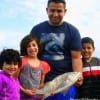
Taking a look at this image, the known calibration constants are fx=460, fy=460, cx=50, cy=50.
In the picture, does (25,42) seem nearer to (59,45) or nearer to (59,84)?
(59,45)

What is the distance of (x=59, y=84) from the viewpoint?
23.5 feet

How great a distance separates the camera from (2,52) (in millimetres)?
7238

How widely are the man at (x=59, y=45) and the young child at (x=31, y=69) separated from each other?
0.18 m

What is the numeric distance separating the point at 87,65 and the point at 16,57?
1.55 m

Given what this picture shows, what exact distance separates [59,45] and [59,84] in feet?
2.56

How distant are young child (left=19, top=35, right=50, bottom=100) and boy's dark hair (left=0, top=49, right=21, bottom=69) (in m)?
0.19

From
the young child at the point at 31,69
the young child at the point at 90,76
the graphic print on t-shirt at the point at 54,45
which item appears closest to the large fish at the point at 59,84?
the young child at the point at 31,69

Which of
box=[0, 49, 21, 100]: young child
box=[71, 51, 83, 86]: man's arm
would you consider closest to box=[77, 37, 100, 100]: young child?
box=[71, 51, 83, 86]: man's arm

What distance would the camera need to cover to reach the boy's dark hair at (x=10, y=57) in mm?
7078

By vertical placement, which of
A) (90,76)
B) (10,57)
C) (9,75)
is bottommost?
(90,76)

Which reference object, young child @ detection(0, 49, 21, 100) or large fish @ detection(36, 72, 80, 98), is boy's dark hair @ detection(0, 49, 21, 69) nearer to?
young child @ detection(0, 49, 21, 100)

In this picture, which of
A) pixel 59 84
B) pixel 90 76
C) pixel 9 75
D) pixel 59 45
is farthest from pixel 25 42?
pixel 90 76

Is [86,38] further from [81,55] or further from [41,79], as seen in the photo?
[41,79]

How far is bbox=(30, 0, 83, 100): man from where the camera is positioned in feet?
25.1
